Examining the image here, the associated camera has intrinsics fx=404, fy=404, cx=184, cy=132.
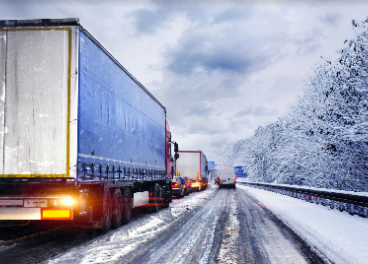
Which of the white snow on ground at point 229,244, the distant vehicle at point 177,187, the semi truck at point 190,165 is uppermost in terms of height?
the semi truck at point 190,165

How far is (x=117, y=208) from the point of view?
10.6 meters

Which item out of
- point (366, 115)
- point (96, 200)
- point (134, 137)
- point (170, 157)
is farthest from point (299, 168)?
point (96, 200)

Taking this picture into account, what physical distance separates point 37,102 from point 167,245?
3801mm

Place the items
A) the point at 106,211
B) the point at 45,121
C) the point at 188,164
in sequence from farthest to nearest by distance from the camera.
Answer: the point at 188,164 → the point at 106,211 → the point at 45,121

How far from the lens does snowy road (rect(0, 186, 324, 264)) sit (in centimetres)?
690

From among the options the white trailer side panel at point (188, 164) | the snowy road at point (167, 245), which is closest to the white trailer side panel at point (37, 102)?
the snowy road at point (167, 245)

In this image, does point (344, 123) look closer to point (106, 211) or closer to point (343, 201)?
point (343, 201)

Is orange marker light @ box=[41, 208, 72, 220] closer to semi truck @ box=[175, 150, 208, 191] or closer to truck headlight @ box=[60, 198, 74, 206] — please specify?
truck headlight @ box=[60, 198, 74, 206]

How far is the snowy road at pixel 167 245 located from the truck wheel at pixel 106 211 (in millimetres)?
213

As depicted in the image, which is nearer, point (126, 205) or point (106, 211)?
point (106, 211)

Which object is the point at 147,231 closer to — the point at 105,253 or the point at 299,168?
the point at 105,253

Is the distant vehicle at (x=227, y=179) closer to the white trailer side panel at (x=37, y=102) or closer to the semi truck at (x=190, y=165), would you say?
the semi truck at (x=190, y=165)

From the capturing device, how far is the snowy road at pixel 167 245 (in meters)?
6.90

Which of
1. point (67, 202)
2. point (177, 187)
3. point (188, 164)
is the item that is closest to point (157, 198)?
point (67, 202)
